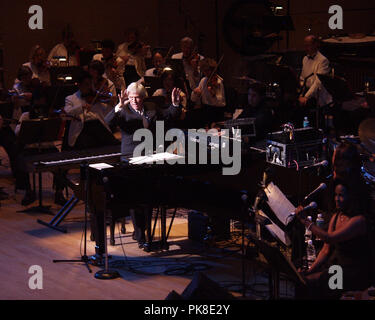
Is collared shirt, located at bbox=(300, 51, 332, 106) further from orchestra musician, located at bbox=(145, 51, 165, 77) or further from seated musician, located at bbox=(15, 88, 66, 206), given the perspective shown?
seated musician, located at bbox=(15, 88, 66, 206)

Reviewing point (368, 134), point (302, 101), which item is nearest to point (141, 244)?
point (368, 134)

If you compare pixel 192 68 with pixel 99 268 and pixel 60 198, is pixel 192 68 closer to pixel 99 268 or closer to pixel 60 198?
pixel 60 198

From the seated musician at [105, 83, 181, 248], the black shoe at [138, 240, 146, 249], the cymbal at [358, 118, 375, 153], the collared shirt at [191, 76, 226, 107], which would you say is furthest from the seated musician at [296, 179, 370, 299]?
the collared shirt at [191, 76, 226, 107]

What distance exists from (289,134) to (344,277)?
1.85m

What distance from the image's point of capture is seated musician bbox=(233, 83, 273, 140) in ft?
26.1

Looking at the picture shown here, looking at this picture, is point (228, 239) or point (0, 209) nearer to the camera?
point (228, 239)

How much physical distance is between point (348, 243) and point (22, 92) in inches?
220

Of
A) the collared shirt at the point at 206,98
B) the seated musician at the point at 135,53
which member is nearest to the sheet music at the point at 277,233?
the collared shirt at the point at 206,98

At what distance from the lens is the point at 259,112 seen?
8039 millimetres

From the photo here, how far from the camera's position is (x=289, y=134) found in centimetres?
641

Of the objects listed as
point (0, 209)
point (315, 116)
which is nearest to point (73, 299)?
point (0, 209)

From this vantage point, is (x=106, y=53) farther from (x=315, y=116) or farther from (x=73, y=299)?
(x=73, y=299)
